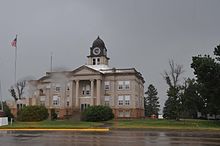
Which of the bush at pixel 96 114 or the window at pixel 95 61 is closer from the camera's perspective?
the bush at pixel 96 114

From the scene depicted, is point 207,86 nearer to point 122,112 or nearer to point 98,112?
point 98,112

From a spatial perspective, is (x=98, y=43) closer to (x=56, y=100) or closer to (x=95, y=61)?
(x=95, y=61)

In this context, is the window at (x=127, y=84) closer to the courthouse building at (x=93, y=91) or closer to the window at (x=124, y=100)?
the courthouse building at (x=93, y=91)

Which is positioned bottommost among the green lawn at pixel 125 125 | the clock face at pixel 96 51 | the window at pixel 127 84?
the green lawn at pixel 125 125

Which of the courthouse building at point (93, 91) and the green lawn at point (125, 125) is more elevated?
the courthouse building at point (93, 91)

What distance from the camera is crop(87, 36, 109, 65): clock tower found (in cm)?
8194

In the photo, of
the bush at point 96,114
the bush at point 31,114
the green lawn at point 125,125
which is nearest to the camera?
the green lawn at point 125,125

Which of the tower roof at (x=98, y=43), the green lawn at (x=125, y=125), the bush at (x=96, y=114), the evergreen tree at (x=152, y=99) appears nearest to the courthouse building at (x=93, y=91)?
the tower roof at (x=98, y=43)

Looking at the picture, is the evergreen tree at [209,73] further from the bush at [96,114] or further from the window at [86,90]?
the window at [86,90]

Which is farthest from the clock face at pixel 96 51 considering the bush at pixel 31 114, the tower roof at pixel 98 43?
the bush at pixel 31 114

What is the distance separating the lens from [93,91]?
233ft

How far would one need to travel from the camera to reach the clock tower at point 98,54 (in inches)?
3226

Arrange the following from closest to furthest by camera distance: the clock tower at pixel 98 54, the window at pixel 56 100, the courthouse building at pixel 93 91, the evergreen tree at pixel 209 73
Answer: the evergreen tree at pixel 209 73 < the courthouse building at pixel 93 91 < the window at pixel 56 100 < the clock tower at pixel 98 54

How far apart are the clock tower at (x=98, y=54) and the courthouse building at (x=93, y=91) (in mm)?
7249
